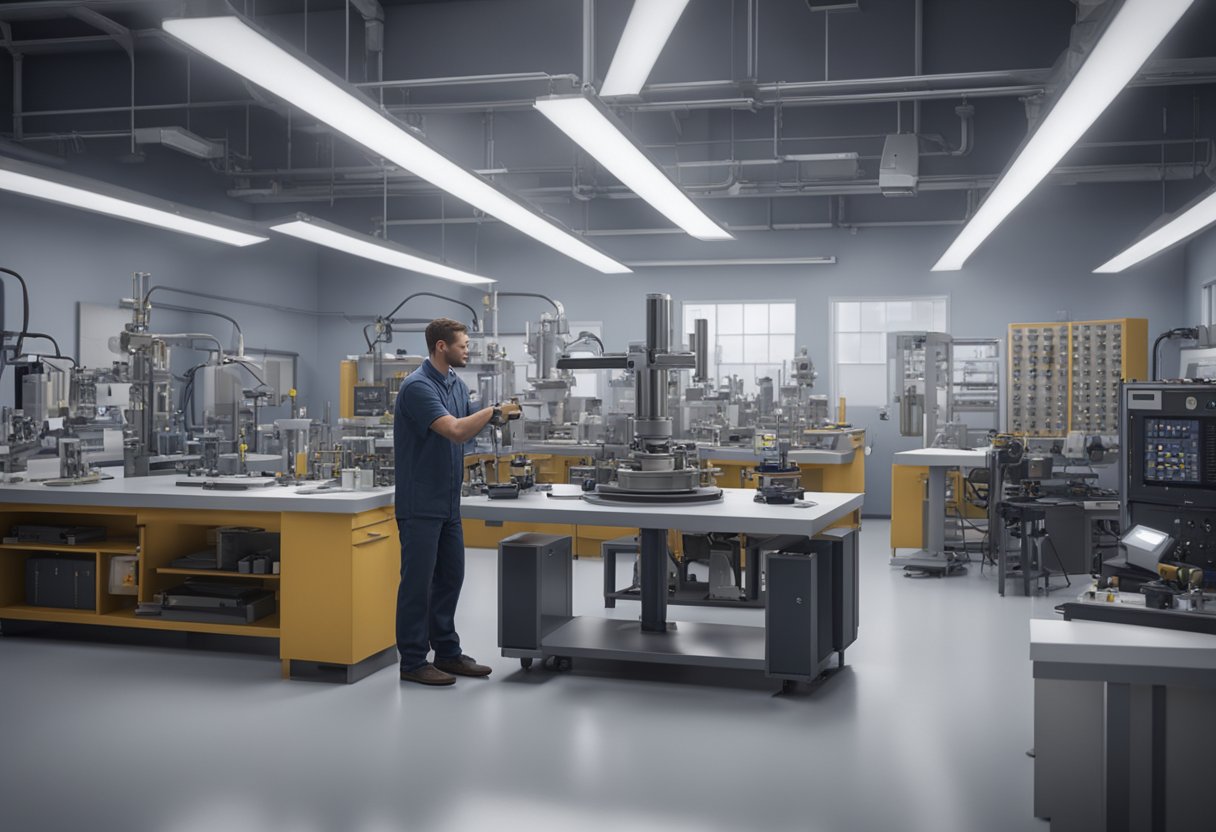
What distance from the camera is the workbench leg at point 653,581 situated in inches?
176

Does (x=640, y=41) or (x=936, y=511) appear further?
(x=936, y=511)

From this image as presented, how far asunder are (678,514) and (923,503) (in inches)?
162

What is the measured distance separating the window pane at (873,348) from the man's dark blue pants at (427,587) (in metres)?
7.62

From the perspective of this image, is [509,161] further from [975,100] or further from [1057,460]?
[1057,460]

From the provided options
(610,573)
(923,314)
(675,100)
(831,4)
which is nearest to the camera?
(610,573)

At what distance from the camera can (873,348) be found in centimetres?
1095

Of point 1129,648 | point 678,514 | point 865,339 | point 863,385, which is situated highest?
point 865,339

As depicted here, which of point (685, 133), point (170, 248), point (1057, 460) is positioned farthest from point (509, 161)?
point (1057, 460)

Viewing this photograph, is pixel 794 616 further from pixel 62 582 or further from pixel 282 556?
pixel 62 582

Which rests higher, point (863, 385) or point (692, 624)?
point (863, 385)

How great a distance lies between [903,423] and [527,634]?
16.5ft

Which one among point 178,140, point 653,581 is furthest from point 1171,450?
point 178,140

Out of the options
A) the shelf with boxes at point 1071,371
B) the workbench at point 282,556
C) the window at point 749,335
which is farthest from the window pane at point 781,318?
the workbench at point 282,556

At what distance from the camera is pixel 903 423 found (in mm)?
8359
